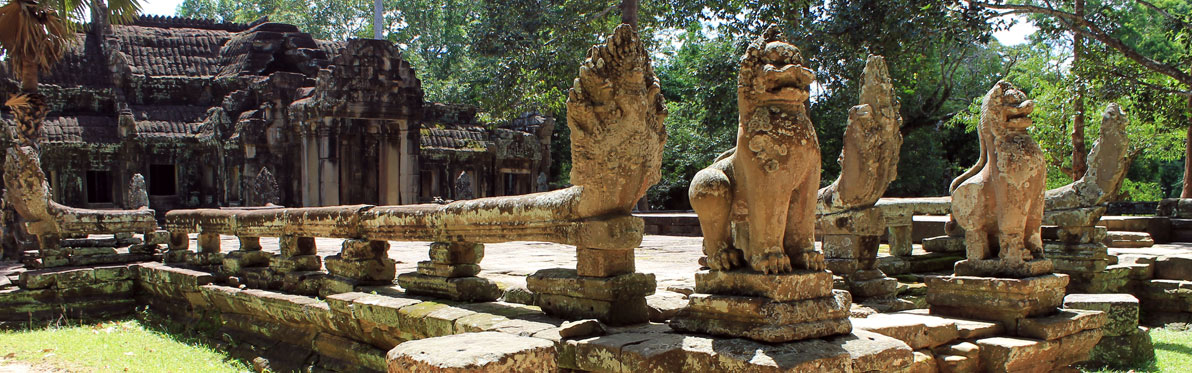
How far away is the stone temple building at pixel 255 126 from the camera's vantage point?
617 inches

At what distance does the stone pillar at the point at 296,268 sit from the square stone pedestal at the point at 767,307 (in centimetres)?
414

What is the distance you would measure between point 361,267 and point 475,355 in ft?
11.7

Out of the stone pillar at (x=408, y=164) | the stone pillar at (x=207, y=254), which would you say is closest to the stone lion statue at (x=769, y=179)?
the stone pillar at (x=207, y=254)

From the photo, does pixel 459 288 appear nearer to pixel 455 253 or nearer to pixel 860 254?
pixel 455 253

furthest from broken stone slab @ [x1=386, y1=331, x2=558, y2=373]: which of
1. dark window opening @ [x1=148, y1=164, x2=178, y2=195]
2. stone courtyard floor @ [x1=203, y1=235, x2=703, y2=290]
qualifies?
dark window opening @ [x1=148, y1=164, x2=178, y2=195]

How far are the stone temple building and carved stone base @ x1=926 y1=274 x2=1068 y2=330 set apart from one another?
12040 millimetres

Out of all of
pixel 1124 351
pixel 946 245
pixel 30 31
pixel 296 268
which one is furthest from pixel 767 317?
pixel 30 31

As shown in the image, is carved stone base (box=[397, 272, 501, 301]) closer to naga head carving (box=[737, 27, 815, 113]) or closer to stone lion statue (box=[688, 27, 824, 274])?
stone lion statue (box=[688, 27, 824, 274])

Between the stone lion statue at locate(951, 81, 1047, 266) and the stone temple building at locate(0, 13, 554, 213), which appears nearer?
the stone lion statue at locate(951, 81, 1047, 266)

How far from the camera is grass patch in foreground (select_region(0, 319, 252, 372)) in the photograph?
6727 mm

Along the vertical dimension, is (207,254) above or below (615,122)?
below

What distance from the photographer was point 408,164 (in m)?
16.3

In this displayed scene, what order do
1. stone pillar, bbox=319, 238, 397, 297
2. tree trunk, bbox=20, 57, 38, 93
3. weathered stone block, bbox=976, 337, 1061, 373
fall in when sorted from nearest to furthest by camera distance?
1. weathered stone block, bbox=976, 337, 1061, 373
2. stone pillar, bbox=319, 238, 397, 297
3. tree trunk, bbox=20, 57, 38, 93

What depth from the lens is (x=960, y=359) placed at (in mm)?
4355
